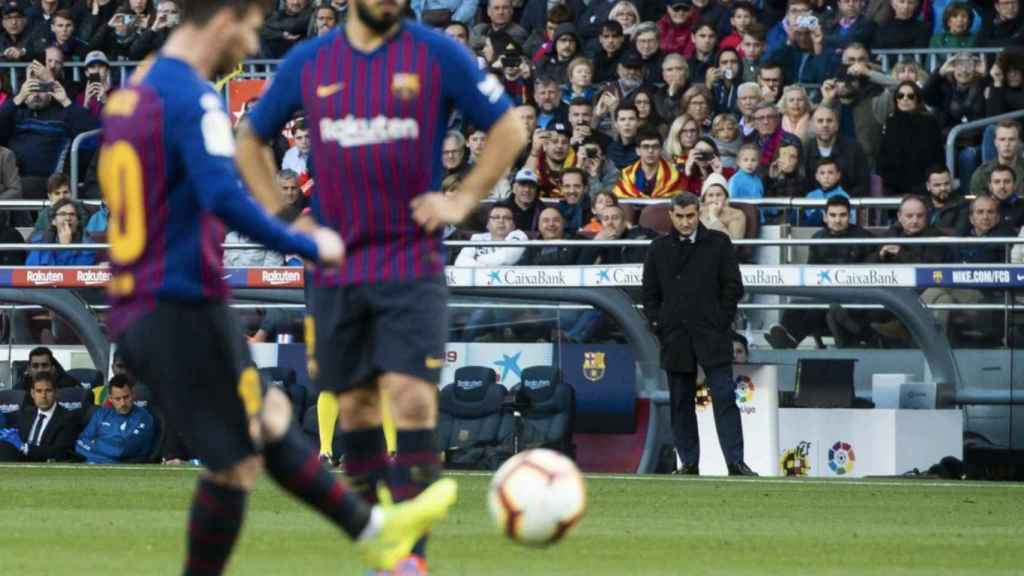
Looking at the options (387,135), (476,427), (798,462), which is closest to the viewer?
(387,135)

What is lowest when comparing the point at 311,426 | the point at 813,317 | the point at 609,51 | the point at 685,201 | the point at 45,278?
the point at 311,426

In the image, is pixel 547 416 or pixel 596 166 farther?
pixel 596 166

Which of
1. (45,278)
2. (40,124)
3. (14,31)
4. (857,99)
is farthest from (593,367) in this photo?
(14,31)

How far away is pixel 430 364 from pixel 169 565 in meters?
1.93

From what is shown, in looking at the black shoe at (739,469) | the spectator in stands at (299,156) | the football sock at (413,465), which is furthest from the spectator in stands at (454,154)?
the football sock at (413,465)

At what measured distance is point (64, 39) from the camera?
2373 centimetres

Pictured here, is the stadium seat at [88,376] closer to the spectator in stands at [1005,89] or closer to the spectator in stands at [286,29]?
the spectator in stands at [286,29]

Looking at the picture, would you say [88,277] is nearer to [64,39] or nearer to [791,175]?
[791,175]

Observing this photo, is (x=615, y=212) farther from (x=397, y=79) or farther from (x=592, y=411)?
(x=397, y=79)

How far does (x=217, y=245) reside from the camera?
642cm

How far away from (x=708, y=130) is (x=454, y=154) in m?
2.29

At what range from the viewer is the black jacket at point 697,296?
1588 cm

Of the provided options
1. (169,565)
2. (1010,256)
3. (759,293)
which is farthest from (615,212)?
(169,565)

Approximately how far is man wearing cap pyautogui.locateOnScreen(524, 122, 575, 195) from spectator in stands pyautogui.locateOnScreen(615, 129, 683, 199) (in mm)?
680
